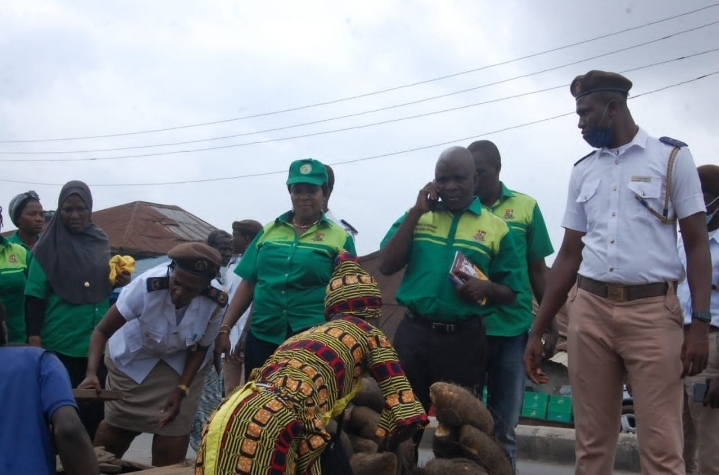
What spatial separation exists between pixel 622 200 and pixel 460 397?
60.1 inches

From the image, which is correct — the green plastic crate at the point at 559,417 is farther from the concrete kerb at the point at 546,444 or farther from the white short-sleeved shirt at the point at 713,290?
the white short-sleeved shirt at the point at 713,290

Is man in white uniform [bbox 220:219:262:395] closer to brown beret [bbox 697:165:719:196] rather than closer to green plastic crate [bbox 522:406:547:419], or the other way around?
brown beret [bbox 697:165:719:196]

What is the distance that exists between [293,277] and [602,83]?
90.0 inches

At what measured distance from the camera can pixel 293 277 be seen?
5918 millimetres

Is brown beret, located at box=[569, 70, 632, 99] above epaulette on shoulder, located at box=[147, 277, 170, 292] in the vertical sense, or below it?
above

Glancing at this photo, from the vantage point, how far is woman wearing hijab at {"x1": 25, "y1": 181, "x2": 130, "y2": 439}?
6402mm

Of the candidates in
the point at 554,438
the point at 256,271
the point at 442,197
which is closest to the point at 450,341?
the point at 442,197

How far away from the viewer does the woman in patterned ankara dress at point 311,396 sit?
376 centimetres

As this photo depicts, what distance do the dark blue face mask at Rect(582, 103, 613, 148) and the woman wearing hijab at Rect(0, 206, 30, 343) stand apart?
4.12 metres

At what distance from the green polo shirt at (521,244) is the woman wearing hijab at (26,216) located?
141 inches

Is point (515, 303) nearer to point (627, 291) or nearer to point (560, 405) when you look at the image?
point (627, 291)

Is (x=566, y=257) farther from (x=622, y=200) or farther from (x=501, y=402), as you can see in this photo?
(x=501, y=402)

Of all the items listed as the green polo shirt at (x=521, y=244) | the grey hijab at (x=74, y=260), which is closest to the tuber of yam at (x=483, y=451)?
the green polo shirt at (x=521, y=244)

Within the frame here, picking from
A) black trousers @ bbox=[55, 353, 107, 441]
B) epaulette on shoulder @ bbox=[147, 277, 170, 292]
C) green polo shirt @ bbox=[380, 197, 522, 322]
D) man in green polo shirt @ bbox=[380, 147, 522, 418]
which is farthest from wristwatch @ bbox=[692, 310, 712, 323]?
black trousers @ bbox=[55, 353, 107, 441]
